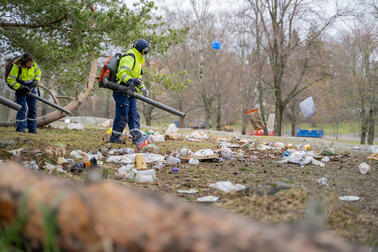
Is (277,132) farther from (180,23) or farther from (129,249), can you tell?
(129,249)

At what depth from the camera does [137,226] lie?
0.95 meters

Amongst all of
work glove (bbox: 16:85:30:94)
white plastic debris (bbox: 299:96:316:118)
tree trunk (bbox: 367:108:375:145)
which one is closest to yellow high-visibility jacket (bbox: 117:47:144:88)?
work glove (bbox: 16:85:30:94)

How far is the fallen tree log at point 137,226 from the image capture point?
876mm

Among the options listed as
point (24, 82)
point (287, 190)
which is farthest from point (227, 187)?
point (24, 82)

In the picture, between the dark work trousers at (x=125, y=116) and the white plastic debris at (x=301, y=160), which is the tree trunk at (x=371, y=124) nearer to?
the white plastic debris at (x=301, y=160)

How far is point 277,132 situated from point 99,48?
13.2m

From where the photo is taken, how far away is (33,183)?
1.13 meters

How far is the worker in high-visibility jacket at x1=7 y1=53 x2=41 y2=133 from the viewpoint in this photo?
24.0ft

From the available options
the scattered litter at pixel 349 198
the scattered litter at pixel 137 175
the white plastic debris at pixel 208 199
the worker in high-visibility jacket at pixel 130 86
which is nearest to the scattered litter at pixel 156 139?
the worker in high-visibility jacket at pixel 130 86

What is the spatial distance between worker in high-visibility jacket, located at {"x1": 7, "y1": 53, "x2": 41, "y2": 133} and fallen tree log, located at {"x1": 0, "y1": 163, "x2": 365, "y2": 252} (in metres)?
7.23

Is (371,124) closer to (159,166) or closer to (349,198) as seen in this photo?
(159,166)

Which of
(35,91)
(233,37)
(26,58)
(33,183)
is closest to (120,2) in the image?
(26,58)

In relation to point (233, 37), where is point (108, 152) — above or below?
below

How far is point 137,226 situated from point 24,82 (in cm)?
792
